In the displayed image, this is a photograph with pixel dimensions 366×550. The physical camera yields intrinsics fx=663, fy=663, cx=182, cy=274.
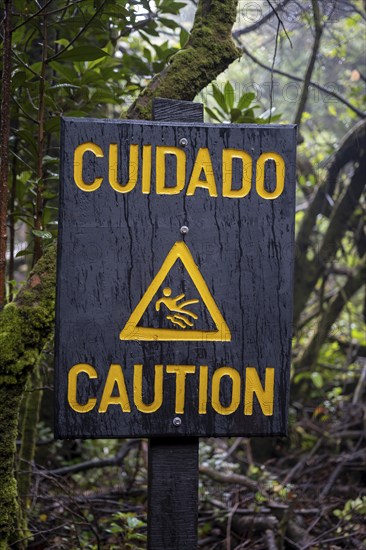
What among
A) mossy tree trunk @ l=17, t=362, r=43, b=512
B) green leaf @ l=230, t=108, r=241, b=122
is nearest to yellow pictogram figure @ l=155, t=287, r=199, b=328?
mossy tree trunk @ l=17, t=362, r=43, b=512

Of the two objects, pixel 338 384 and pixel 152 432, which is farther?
pixel 338 384

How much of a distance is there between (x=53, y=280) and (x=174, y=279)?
54 cm

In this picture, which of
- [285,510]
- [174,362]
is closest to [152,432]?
[174,362]

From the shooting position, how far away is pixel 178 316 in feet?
6.31

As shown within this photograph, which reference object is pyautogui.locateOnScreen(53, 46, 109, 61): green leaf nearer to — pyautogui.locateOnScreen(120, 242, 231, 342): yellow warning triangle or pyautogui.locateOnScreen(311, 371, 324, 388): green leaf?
pyautogui.locateOnScreen(120, 242, 231, 342): yellow warning triangle

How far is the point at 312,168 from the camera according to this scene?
5949mm

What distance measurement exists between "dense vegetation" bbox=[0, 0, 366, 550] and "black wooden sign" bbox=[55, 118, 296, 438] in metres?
0.39

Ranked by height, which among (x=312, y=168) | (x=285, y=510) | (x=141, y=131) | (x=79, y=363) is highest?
(x=312, y=168)

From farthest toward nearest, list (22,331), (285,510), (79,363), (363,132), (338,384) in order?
1. (338,384)
2. (363,132)
3. (285,510)
4. (22,331)
5. (79,363)

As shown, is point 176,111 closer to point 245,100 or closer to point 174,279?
point 174,279

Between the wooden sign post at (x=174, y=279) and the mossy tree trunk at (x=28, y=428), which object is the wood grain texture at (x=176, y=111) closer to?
the wooden sign post at (x=174, y=279)

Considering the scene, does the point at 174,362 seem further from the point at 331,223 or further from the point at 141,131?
the point at 331,223

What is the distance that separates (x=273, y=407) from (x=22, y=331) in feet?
2.79

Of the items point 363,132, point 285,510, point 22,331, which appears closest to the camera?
point 22,331
